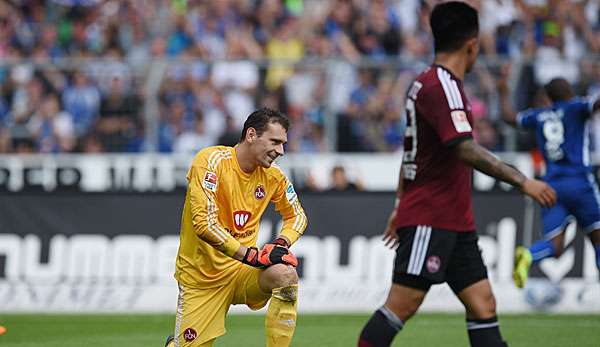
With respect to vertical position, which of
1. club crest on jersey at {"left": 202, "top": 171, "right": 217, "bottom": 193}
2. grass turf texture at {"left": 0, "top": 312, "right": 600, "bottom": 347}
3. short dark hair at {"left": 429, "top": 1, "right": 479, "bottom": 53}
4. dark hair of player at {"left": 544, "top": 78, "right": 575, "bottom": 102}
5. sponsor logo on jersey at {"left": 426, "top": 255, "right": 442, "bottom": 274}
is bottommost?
grass turf texture at {"left": 0, "top": 312, "right": 600, "bottom": 347}

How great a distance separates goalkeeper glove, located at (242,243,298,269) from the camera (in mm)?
7285

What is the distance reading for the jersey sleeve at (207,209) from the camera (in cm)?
730

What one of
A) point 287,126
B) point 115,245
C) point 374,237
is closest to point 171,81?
point 115,245

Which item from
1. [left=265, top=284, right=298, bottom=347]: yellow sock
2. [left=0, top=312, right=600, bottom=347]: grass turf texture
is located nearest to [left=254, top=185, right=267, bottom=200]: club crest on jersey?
[left=265, top=284, right=298, bottom=347]: yellow sock

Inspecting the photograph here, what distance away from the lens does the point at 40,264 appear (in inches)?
522

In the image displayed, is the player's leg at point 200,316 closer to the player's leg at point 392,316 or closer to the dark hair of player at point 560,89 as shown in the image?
the player's leg at point 392,316

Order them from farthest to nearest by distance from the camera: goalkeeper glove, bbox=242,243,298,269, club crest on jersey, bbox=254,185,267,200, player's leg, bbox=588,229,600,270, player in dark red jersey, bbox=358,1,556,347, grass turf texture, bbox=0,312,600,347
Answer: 1. player's leg, bbox=588,229,600,270
2. grass turf texture, bbox=0,312,600,347
3. club crest on jersey, bbox=254,185,267,200
4. goalkeeper glove, bbox=242,243,298,269
5. player in dark red jersey, bbox=358,1,556,347

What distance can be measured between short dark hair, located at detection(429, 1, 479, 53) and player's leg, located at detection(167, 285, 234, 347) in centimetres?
255

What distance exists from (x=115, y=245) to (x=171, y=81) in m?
2.84

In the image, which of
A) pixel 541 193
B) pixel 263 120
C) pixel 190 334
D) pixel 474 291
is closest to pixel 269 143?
pixel 263 120

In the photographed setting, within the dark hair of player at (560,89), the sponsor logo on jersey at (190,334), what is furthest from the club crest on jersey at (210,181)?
A: the dark hair of player at (560,89)

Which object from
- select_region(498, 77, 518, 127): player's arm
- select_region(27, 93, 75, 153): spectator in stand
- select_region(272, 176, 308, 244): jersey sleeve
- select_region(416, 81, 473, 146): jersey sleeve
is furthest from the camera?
select_region(27, 93, 75, 153): spectator in stand

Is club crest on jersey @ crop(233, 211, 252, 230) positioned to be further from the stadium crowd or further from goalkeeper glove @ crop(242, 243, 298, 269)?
the stadium crowd

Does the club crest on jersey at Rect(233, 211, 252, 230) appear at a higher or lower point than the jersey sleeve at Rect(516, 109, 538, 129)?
lower
